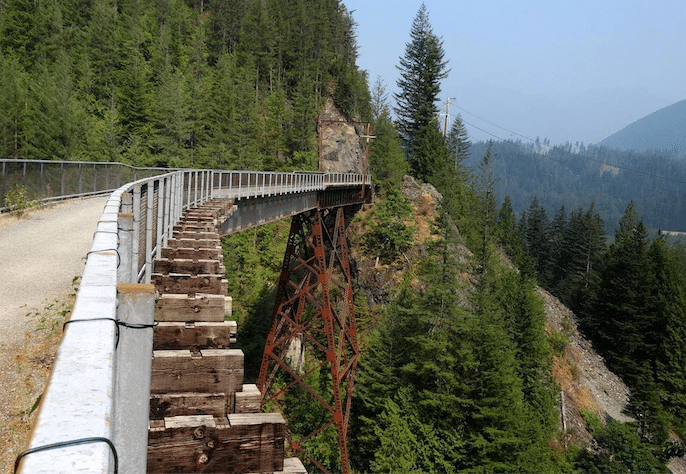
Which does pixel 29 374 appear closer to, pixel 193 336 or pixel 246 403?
pixel 193 336

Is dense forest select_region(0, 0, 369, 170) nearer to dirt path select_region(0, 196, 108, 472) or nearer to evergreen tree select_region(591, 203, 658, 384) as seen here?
dirt path select_region(0, 196, 108, 472)

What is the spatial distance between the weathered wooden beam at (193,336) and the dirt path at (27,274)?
218 cm

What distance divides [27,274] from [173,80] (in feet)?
157

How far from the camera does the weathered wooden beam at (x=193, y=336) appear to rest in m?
3.00

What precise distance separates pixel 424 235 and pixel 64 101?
89.9ft

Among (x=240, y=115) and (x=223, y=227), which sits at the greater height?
(x=240, y=115)

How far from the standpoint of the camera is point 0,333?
595 centimetres

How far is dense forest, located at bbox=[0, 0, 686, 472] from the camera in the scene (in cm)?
2353

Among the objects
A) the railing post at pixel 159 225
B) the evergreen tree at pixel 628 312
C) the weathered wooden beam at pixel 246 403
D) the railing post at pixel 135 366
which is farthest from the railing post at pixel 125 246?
the evergreen tree at pixel 628 312

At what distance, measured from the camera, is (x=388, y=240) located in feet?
107

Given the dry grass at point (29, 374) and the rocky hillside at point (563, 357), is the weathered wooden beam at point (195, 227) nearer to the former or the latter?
the dry grass at point (29, 374)

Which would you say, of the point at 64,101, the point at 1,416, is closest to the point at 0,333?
the point at 1,416

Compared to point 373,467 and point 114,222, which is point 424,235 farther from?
point 114,222

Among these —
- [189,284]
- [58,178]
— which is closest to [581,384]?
[58,178]
